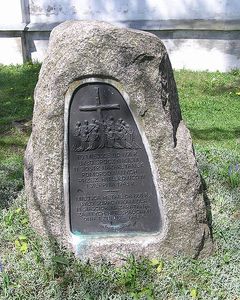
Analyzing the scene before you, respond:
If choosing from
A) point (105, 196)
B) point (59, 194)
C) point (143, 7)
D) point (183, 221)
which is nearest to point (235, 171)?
point (183, 221)

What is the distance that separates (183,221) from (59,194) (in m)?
0.87

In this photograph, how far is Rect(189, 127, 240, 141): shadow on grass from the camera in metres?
5.81

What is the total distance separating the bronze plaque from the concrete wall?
5.43 metres

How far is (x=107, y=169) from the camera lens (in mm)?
3346

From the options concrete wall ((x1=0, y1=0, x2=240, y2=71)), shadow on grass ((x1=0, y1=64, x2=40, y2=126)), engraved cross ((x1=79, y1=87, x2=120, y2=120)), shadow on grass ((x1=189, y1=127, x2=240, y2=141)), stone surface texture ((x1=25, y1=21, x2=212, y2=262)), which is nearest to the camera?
stone surface texture ((x1=25, y1=21, x2=212, y2=262))

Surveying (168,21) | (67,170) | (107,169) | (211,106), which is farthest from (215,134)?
(168,21)

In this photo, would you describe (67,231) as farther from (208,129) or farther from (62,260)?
(208,129)

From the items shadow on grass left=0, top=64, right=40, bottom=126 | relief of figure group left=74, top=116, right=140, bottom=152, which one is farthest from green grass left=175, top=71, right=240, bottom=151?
relief of figure group left=74, top=116, right=140, bottom=152

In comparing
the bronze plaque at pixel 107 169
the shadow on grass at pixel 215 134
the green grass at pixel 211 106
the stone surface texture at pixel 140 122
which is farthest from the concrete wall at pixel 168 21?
the bronze plaque at pixel 107 169

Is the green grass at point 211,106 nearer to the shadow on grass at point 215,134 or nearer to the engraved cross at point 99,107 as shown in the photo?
the shadow on grass at point 215,134

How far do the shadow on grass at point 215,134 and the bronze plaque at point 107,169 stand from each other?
257cm

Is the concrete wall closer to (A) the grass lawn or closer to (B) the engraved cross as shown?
(A) the grass lawn

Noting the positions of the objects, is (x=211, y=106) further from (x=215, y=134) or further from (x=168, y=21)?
(x=168, y=21)

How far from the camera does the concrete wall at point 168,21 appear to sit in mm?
8133
